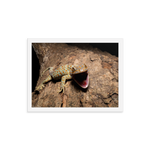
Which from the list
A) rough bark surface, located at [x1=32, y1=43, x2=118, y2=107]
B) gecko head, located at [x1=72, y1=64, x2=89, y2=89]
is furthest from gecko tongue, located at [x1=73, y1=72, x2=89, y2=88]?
rough bark surface, located at [x1=32, y1=43, x2=118, y2=107]

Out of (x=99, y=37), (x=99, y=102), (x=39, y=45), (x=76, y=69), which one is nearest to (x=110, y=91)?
(x=99, y=102)

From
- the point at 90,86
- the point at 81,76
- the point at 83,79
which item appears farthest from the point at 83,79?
the point at 90,86

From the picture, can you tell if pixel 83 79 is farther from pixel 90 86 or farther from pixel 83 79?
pixel 90 86

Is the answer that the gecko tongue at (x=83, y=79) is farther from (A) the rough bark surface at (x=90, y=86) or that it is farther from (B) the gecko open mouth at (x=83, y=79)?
(A) the rough bark surface at (x=90, y=86)

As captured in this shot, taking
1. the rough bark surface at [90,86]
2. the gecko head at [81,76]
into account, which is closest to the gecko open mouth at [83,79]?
the gecko head at [81,76]

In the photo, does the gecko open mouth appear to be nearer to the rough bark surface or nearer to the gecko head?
the gecko head
